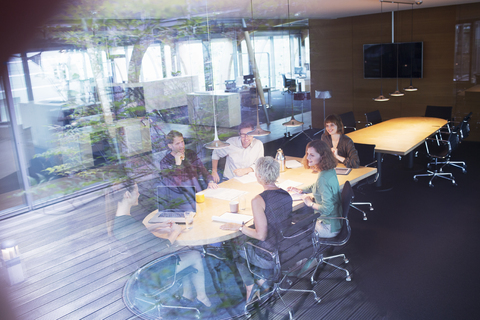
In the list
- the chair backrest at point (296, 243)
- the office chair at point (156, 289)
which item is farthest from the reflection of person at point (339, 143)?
the office chair at point (156, 289)

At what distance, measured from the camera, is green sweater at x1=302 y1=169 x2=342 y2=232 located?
3.63m

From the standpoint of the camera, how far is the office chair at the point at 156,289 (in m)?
3.51

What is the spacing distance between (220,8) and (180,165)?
2962mm

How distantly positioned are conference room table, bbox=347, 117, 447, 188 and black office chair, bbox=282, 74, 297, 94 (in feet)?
7.20

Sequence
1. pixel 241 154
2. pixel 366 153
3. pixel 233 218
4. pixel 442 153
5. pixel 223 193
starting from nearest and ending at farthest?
pixel 233 218 → pixel 223 193 → pixel 241 154 → pixel 366 153 → pixel 442 153

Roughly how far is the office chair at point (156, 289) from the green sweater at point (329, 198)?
1452 millimetres

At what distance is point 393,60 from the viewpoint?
9078mm

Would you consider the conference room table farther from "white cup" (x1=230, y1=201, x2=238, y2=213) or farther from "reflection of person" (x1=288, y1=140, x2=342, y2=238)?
"white cup" (x1=230, y1=201, x2=238, y2=213)

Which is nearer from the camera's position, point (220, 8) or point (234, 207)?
point (234, 207)

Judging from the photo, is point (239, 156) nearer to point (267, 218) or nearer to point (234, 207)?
point (234, 207)

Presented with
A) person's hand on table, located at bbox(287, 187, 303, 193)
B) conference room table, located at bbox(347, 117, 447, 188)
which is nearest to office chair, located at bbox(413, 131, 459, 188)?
conference room table, located at bbox(347, 117, 447, 188)

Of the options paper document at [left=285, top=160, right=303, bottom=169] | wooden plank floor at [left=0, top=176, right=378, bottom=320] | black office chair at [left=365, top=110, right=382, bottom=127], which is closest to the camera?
wooden plank floor at [left=0, top=176, right=378, bottom=320]

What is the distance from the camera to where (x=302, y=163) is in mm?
4777

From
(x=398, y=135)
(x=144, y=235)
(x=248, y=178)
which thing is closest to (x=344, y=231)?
(x=248, y=178)
